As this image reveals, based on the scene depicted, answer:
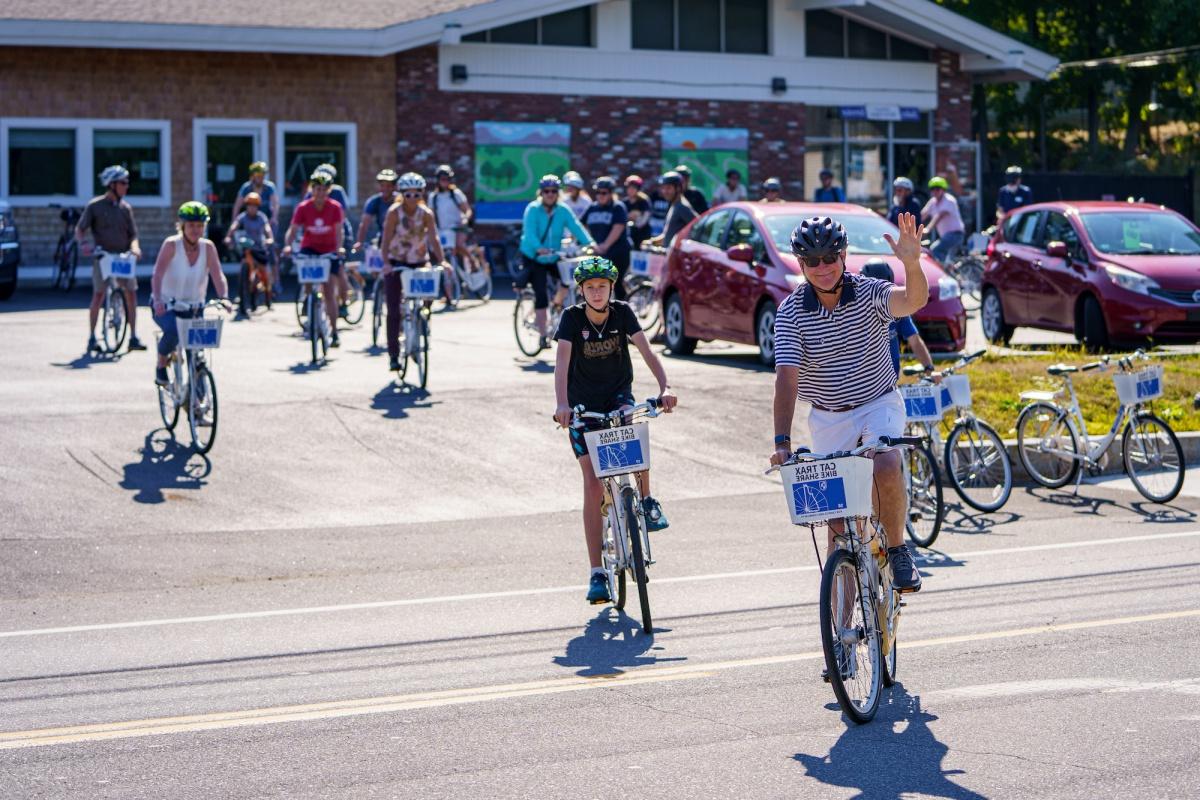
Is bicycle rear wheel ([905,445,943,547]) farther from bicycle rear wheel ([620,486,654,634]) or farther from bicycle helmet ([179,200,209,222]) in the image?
bicycle helmet ([179,200,209,222])

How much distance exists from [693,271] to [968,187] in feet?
63.9

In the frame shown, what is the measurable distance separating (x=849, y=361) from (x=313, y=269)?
12.1 metres

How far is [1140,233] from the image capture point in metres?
20.8

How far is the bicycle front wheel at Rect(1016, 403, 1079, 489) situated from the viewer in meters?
13.7

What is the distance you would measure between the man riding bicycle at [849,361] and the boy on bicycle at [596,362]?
190 cm

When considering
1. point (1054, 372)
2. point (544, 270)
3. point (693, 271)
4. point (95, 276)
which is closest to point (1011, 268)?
point (693, 271)

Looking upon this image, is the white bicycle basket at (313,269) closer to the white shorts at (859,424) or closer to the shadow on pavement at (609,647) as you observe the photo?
the shadow on pavement at (609,647)

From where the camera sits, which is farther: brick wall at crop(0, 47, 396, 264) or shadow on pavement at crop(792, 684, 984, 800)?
brick wall at crop(0, 47, 396, 264)

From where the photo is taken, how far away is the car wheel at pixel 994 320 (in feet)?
71.5

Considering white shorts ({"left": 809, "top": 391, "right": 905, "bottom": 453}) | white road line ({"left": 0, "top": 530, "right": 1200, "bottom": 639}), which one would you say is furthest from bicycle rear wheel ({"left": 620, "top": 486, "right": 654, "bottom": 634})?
white shorts ({"left": 809, "top": 391, "right": 905, "bottom": 453})

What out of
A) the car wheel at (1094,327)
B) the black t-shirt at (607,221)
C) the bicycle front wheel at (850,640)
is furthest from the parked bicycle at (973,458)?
the black t-shirt at (607,221)

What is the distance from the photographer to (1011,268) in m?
21.6

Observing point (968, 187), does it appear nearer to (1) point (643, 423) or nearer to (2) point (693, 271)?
(2) point (693, 271)

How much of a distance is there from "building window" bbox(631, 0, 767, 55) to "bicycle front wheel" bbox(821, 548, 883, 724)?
92.8 ft
